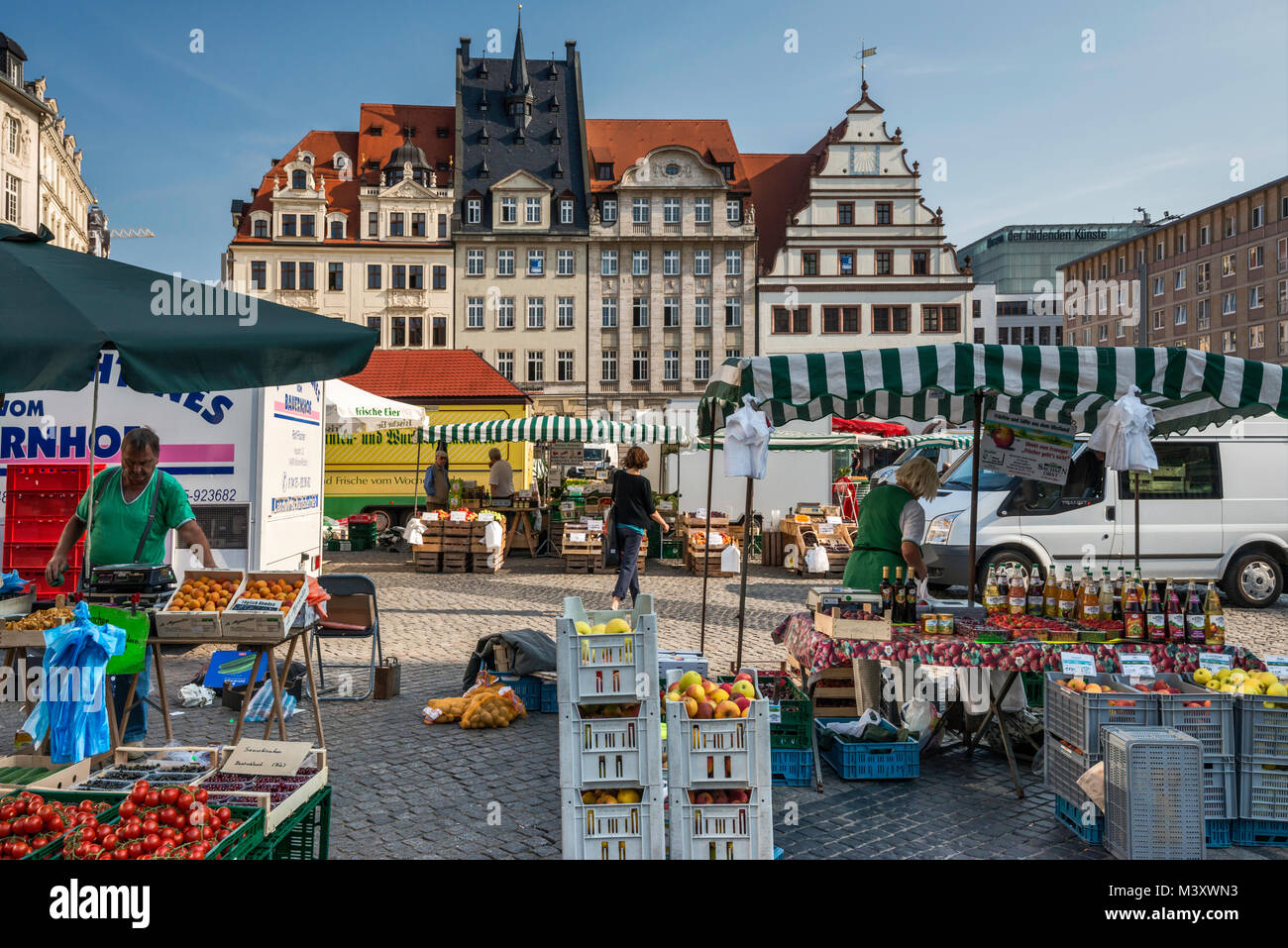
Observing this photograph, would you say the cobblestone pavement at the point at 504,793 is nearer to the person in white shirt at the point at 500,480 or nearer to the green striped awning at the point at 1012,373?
the green striped awning at the point at 1012,373

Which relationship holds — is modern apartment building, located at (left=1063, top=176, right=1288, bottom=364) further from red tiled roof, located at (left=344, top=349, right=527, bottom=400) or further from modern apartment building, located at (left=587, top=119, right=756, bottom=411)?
red tiled roof, located at (left=344, top=349, right=527, bottom=400)

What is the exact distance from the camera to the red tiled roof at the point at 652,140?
4862 centimetres

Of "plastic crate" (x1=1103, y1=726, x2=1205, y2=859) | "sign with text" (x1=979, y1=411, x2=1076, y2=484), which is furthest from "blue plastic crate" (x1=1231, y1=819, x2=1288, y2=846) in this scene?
"sign with text" (x1=979, y1=411, x2=1076, y2=484)

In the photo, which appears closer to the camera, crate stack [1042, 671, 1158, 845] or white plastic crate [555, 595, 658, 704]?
white plastic crate [555, 595, 658, 704]

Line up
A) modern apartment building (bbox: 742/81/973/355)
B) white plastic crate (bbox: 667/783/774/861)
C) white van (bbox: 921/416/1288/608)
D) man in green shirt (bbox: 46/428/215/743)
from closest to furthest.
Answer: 1. white plastic crate (bbox: 667/783/774/861)
2. man in green shirt (bbox: 46/428/215/743)
3. white van (bbox: 921/416/1288/608)
4. modern apartment building (bbox: 742/81/973/355)

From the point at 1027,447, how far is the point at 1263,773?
3.04 metres

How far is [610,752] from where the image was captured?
3854 millimetres

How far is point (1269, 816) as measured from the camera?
4508 mm

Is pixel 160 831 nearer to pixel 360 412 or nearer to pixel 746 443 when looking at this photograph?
pixel 746 443

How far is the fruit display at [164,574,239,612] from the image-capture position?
4.95m

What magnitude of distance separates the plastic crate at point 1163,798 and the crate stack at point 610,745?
6.93ft

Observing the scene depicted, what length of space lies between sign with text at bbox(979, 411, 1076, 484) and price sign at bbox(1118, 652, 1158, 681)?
2.01 metres

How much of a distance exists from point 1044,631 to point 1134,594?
1.99ft
